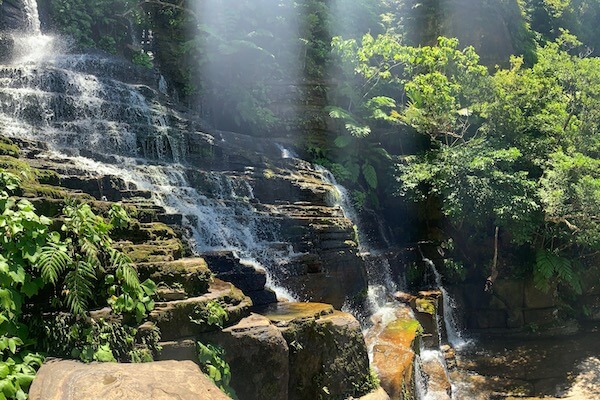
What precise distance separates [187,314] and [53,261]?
158 centimetres

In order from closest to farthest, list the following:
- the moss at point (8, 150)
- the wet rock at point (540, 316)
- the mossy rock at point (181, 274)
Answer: the mossy rock at point (181, 274) → the moss at point (8, 150) → the wet rock at point (540, 316)

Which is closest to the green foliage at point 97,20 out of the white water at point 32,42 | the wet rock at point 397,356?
the white water at point 32,42

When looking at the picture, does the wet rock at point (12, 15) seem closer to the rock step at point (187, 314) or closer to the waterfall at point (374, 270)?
the waterfall at point (374, 270)

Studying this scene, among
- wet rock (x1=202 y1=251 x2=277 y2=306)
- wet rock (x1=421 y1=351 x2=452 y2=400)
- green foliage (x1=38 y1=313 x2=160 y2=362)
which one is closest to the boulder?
wet rock (x1=421 y1=351 x2=452 y2=400)

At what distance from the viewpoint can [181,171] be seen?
1166 cm

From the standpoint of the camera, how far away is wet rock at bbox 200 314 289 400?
5055mm

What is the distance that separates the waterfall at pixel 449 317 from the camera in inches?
530

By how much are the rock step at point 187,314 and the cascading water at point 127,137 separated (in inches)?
162

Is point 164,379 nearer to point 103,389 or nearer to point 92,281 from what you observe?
point 103,389

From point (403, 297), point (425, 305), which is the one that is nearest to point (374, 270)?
point (403, 297)

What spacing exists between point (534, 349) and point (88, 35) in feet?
65.4

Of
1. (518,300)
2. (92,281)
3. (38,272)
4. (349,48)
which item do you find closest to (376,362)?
(92,281)

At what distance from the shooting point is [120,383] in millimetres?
2932

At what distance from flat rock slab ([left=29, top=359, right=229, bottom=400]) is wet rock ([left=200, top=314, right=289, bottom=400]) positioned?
163 centimetres
